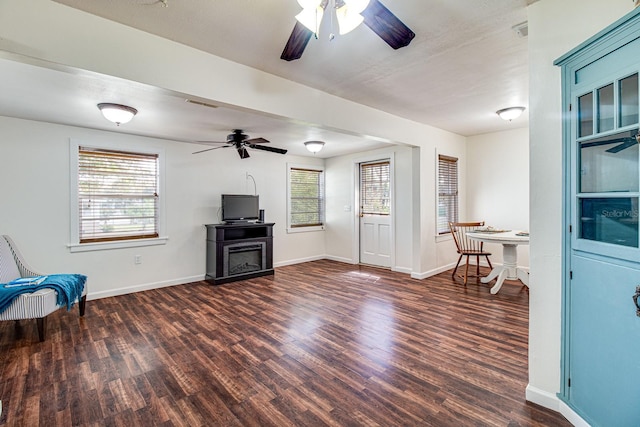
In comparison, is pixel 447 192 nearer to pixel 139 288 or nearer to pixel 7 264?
pixel 139 288

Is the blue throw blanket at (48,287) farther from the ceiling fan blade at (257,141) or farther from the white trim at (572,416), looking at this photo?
the white trim at (572,416)

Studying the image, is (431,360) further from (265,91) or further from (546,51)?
(265,91)

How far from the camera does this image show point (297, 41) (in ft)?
5.85

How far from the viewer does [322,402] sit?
198 cm

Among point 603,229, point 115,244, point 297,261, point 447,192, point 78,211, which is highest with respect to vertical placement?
point 447,192

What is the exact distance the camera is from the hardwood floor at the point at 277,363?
188 centimetres

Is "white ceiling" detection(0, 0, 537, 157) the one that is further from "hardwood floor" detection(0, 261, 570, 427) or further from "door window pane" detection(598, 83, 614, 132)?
"hardwood floor" detection(0, 261, 570, 427)

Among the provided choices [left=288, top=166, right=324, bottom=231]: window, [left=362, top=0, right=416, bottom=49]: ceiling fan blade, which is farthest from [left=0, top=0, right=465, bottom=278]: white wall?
[left=288, top=166, right=324, bottom=231]: window

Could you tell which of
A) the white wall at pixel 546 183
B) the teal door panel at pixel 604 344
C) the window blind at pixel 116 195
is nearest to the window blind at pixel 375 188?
the window blind at pixel 116 195

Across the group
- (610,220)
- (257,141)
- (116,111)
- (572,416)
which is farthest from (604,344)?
(116,111)

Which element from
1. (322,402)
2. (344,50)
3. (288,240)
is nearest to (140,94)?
(344,50)

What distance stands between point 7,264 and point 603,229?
5195mm

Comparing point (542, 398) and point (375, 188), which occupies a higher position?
point (375, 188)

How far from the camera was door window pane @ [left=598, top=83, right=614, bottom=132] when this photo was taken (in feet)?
4.95
